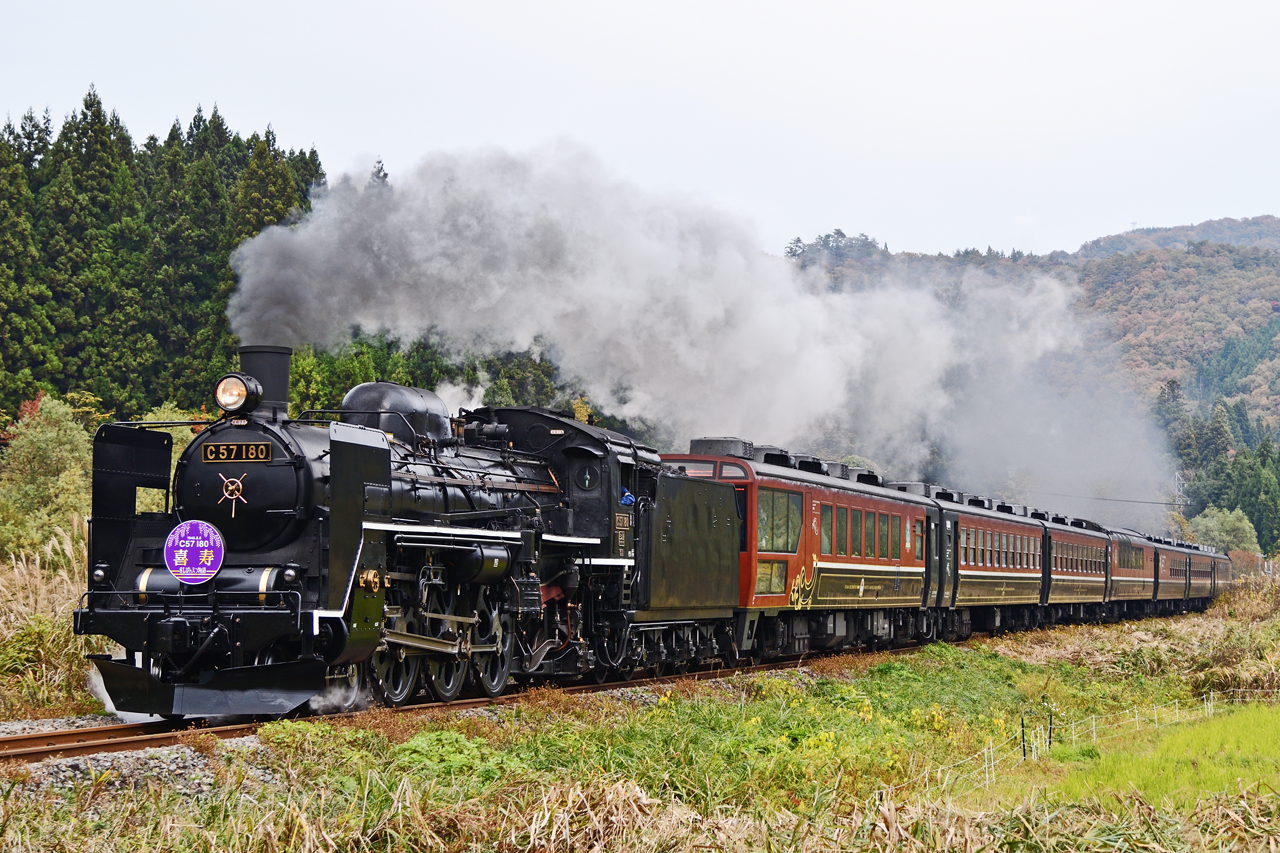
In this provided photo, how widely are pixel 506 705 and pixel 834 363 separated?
867 inches

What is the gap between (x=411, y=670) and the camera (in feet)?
39.5

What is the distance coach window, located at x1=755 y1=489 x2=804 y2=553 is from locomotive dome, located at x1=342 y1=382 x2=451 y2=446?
21.9 ft

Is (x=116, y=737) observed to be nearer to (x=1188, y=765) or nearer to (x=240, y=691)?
(x=240, y=691)

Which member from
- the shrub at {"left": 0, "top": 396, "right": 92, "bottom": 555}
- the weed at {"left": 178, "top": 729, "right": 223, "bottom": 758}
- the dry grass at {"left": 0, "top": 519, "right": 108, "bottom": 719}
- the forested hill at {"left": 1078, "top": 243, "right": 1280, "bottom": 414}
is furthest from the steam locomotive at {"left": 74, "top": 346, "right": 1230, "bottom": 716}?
the forested hill at {"left": 1078, "top": 243, "right": 1280, "bottom": 414}

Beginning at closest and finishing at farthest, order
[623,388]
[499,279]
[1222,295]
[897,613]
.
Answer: [499,279], [897,613], [623,388], [1222,295]

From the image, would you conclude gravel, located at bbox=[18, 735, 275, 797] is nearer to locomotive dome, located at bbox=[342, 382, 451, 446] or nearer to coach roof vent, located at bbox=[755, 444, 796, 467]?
locomotive dome, located at bbox=[342, 382, 451, 446]

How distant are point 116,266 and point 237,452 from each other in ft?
145

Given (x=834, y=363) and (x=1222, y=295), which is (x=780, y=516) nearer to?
(x=834, y=363)

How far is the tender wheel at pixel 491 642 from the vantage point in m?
12.8

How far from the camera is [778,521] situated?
741 inches

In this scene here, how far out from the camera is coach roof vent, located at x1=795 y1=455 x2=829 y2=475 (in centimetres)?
2092

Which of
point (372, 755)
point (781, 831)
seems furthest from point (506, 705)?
point (781, 831)

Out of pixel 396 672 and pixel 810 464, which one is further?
pixel 810 464

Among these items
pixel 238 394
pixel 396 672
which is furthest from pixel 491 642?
pixel 238 394
